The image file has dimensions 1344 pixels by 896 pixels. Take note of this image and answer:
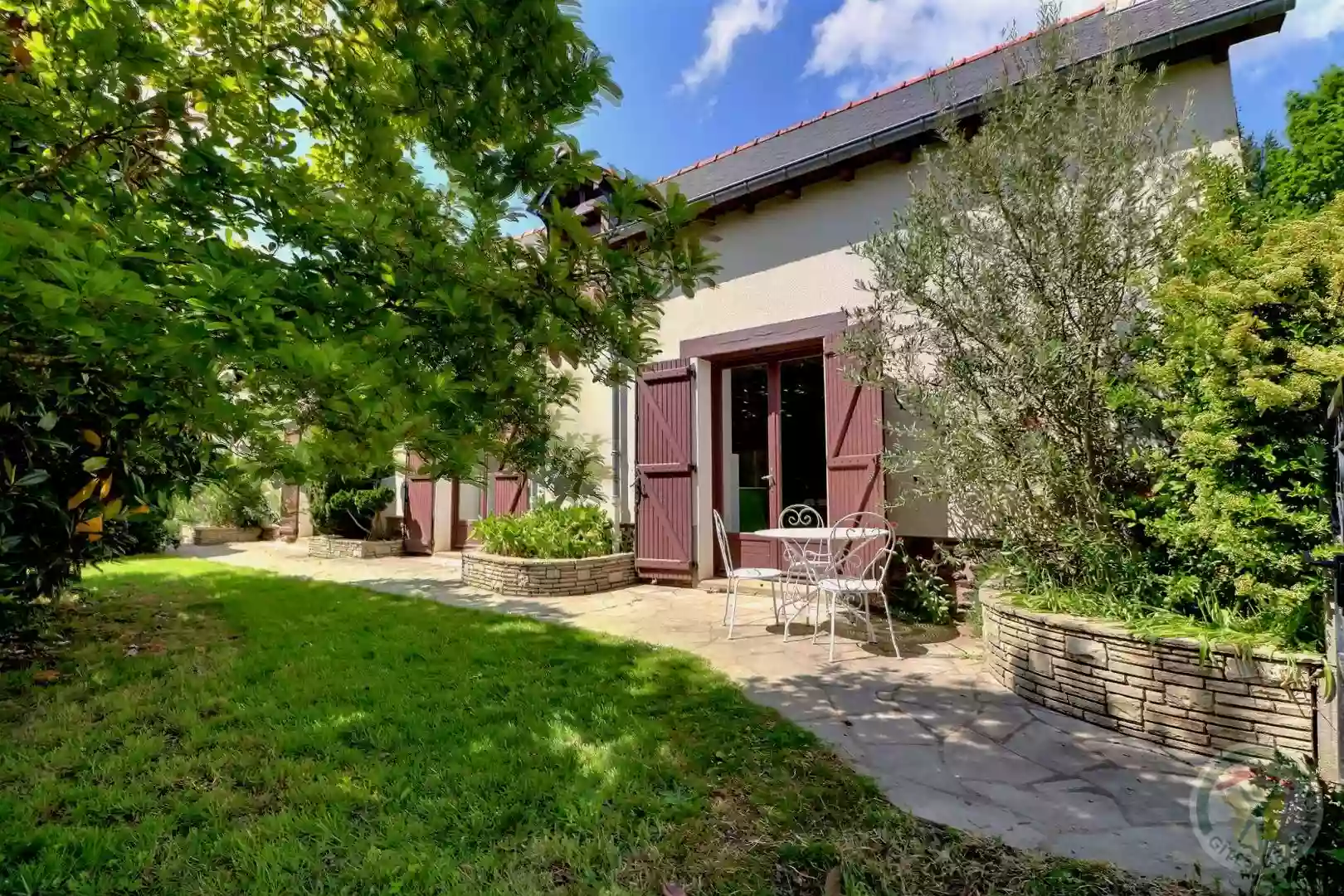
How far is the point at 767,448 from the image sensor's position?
6.76 meters

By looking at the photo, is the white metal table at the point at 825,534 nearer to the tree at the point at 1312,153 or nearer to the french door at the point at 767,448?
the french door at the point at 767,448

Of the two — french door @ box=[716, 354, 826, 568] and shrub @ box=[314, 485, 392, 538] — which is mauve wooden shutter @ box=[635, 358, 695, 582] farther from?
shrub @ box=[314, 485, 392, 538]

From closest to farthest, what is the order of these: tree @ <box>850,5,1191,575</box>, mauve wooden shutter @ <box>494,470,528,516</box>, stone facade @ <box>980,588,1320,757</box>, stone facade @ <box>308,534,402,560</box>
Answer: stone facade @ <box>980,588,1320,757</box>, tree @ <box>850,5,1191,575</box>, mauve wooden shutter @ <box>494,470,528,516</box>, stone facade @ <box>308,534,402,560</box>

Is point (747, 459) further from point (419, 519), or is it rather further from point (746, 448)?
point (419, 519)

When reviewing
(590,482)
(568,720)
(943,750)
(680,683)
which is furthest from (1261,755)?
(590,482)

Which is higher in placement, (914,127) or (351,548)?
(914,127)

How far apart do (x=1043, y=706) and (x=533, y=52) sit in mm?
3727

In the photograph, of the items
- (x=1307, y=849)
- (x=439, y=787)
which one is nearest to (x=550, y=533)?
(x=439, y=787)

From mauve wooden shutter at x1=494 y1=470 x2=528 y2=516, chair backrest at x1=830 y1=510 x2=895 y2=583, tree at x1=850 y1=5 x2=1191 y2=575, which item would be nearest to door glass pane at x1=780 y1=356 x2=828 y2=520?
chair backrest at x1=830 y1=510 x2=895 y2=583

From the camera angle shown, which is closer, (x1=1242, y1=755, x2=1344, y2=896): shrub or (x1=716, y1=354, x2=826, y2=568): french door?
(x1=1242, y1=755, x2=1344, y2=896): shrub

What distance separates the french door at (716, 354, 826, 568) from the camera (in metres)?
6.55

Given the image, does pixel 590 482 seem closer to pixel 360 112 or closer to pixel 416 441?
pixel 360 112

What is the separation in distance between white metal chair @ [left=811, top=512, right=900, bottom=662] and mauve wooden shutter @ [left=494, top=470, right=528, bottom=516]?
455cm

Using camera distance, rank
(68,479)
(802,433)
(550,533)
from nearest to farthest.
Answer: (68,479) → (802,433) → (550,533)
